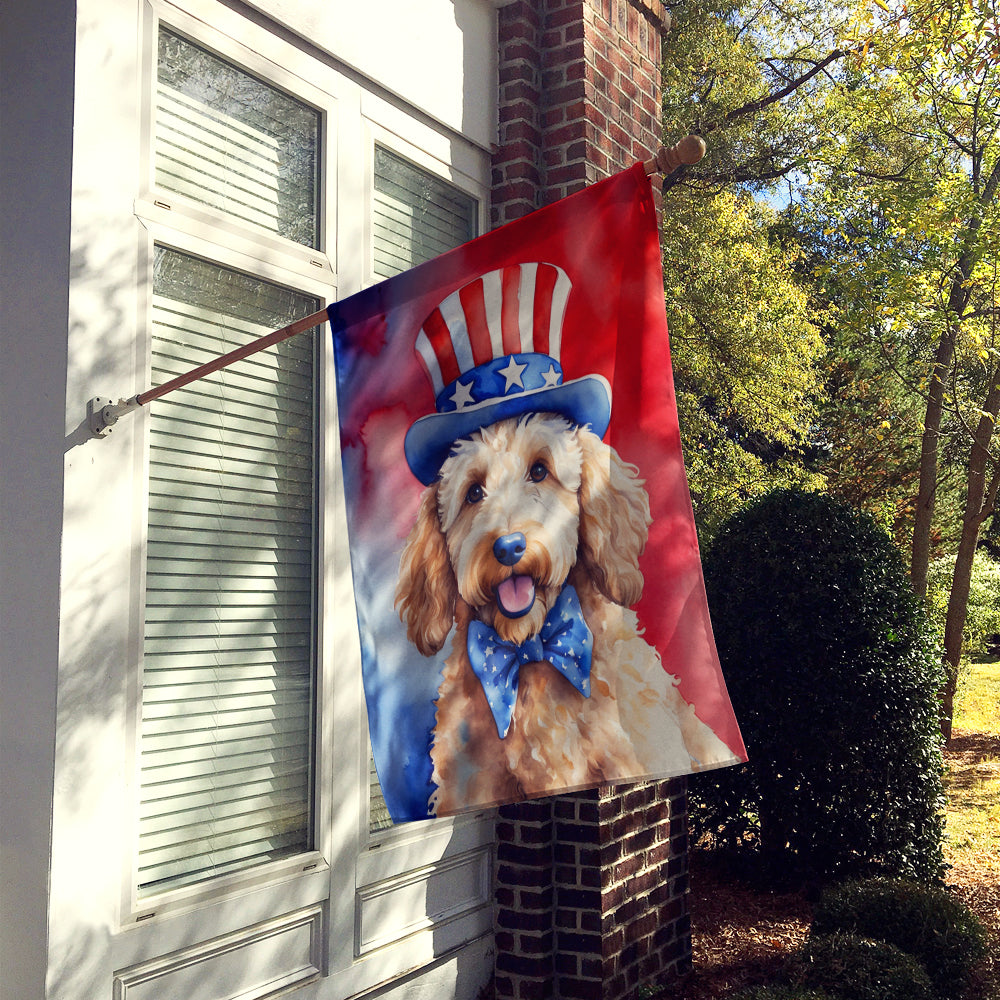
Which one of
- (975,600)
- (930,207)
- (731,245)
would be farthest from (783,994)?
(975,600)

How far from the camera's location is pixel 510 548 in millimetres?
2486

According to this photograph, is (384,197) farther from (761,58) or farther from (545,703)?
(761,58)

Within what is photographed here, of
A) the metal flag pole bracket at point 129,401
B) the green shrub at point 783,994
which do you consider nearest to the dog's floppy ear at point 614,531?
the metal flag pole bracket at point 129,401

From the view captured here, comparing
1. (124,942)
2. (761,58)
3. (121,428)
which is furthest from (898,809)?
(761,58)

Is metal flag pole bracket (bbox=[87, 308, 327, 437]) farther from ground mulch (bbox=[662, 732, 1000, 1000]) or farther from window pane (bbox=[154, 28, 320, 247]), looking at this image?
ground mulch (bbox=[662, 732, 1000, 1000])

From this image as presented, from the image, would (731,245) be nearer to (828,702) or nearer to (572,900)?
(828,702)

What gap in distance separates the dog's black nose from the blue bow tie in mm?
148

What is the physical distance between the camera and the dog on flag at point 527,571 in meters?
2.45

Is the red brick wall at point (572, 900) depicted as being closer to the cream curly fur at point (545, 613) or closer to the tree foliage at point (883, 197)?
the cream curly fur at point (545, 613)

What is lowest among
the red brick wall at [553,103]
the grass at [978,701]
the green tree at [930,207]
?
the grass at [978,701]

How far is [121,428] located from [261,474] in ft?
2.03

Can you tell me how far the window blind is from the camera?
4.04m

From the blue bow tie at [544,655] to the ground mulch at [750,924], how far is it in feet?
9.26

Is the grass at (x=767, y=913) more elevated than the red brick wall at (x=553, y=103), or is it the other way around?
the red brick wall at (x=553, y=103)
